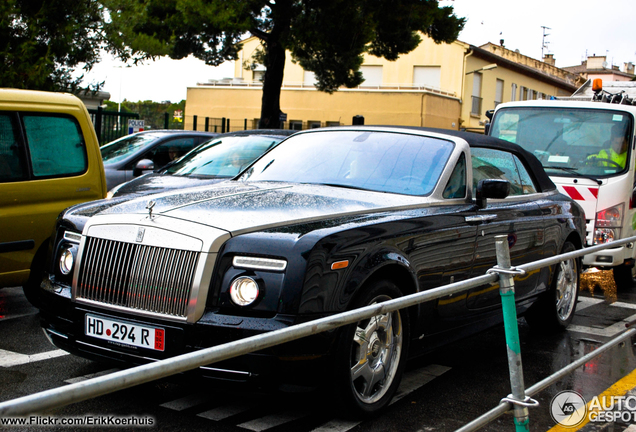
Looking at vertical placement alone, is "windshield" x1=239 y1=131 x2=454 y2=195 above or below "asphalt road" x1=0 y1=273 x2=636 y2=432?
above

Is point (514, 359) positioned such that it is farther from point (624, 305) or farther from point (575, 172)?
point (575, 172)

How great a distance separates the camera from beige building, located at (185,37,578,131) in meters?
40.2

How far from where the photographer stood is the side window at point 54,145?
6.29m

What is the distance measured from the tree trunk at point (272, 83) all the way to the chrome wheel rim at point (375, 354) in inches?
820

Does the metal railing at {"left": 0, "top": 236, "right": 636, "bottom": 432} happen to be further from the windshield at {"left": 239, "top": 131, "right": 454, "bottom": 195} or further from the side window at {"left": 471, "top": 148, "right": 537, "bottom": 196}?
the side window at {"left": 471, "top": 148, "right": 537, "bottom": 196}

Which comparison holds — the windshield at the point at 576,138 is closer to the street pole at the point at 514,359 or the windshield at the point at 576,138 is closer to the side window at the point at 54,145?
the side window at the point at 54,145

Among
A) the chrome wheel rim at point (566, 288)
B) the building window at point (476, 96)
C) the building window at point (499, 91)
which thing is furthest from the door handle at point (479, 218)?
the building window at point (499, 91)

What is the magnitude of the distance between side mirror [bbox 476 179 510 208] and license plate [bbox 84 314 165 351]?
252 centimetres

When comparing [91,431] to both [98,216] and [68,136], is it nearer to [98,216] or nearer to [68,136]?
[98,216]

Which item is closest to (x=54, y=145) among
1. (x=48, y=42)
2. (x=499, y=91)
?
(x=48, y=42)

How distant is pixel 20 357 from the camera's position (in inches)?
200

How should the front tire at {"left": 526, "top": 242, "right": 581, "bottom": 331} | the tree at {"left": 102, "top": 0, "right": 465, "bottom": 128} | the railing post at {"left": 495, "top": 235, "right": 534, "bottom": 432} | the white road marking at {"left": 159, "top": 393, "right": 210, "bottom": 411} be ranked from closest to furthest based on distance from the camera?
1. the railing post at {"left": 495, "top": 235, "right": 534, "bottom": 432}
2. the white road marking at {"left": 159, "top": 393, "right": 210, "bottom": 411}
3. the front tire at {"left": 526, "top": 242, "right": 581, "bottom": 331}
4. the tree at {"left": 102, "top": 0, "right": 465, "bottom": 128}

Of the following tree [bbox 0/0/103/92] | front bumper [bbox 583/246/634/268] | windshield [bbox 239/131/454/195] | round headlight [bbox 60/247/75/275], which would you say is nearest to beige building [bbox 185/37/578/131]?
tree [bbox 0/0/103/92]

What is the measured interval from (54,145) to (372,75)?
3844 cm
